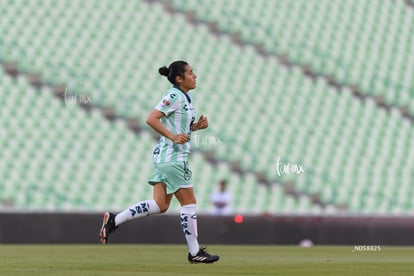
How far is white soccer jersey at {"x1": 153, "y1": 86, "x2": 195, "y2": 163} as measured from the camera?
32.8 feet

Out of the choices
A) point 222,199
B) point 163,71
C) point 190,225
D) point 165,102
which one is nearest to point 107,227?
point 190,225

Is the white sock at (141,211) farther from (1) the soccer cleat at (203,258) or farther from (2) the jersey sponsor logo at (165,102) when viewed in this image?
(2) the jersey sponsor logo at (165,102)

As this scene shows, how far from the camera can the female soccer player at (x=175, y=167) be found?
9961 millimetres

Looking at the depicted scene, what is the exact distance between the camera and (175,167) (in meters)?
9.95

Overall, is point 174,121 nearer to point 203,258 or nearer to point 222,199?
point 203,258

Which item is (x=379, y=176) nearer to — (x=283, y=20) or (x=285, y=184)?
(x=285, y=184)

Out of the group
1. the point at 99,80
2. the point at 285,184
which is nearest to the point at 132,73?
the point at 99,80

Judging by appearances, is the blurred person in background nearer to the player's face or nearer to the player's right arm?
the player's face

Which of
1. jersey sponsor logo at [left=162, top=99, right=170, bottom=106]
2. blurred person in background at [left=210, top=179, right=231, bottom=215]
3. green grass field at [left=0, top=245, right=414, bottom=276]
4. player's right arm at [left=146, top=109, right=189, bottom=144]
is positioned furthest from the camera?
blurred person in background at [left=210, top=179, right=231, bottom=215]

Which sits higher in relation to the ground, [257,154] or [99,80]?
[99,80]

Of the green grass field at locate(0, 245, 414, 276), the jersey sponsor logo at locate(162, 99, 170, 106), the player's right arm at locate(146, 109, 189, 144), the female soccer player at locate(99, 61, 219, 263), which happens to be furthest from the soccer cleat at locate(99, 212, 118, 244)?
the jersey sponsor logo at locate(162, 99, 170, 106)

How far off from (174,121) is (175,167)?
1.37 ft

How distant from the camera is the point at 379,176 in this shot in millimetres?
21500

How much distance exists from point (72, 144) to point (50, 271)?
11.6 meters
